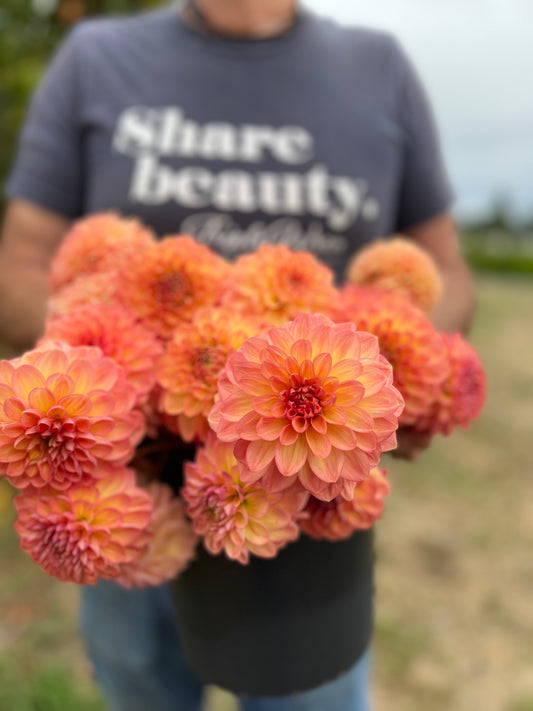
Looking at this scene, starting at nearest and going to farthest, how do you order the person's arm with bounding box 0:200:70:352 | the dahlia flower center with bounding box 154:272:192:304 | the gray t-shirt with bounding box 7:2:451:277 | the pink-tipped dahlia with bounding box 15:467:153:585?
the pink-tipped dahlia with bounding box 15:467:153:585
the dahlia flower center with bounding box 154:272:192:304
the person's arm with bounding box 0:200:70:352
the gray t-shirt with bounding box 7:2:451:277

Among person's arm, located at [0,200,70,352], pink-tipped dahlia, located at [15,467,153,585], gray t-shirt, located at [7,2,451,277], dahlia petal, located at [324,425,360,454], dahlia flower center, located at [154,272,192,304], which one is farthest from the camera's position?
gray t-shirt, located at [7,2,451,277]

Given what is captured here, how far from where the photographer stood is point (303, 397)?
0.45 metres

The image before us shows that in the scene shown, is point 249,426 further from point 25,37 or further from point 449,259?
point 25,37

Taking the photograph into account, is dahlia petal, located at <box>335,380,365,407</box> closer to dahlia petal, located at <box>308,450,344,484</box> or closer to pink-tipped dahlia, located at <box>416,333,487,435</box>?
dahlia petal, located at <box>308,450,344,484</box>

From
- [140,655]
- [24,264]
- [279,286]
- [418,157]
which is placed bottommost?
[140,655]

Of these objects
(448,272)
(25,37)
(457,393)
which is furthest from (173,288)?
(25,37)

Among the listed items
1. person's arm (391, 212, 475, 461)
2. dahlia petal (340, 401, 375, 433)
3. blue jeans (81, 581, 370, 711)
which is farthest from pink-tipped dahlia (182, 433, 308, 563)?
blue jeans (81, 581, 370, 711)

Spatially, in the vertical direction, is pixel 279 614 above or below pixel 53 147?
below

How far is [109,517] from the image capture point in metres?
0.57

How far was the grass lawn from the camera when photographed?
7.30 feet

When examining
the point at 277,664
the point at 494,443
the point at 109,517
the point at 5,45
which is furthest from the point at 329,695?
the point at 494,443

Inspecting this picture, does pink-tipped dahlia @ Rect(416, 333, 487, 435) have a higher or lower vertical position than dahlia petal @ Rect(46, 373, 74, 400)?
lower

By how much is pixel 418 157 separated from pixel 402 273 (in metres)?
0.62

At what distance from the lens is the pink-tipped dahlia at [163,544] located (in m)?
0.64
